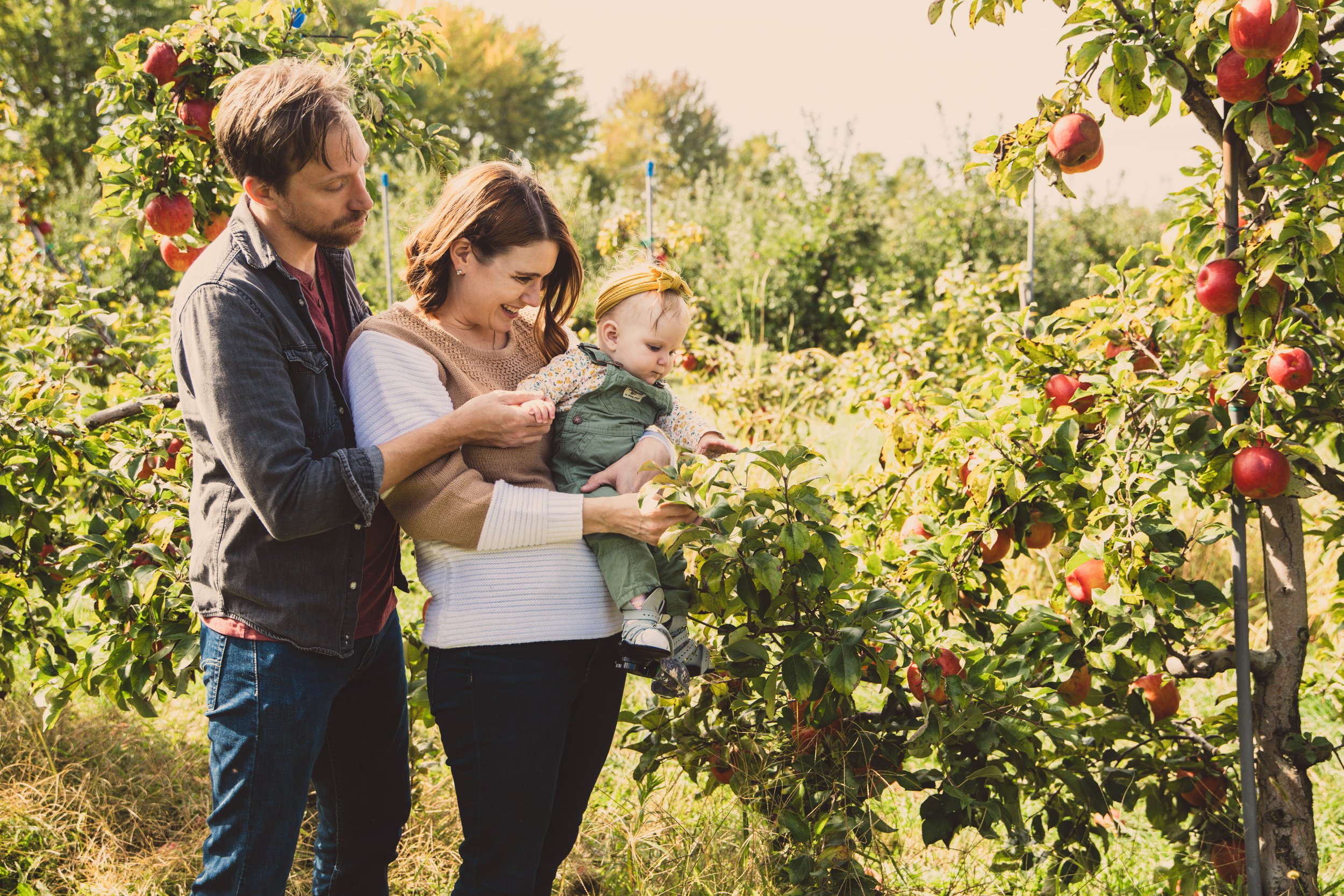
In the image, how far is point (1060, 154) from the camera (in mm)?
1852

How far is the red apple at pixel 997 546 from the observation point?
6.57 feet

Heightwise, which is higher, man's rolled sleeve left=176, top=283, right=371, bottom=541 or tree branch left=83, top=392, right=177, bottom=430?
tree branch left=83, top=392, right=177, bottom=430

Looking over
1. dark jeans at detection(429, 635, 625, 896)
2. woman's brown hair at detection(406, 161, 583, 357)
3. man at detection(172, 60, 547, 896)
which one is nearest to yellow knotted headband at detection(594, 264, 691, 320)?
woman's brown hair at detection(406, 161, 583, 357)

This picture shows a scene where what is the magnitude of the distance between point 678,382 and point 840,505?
4.62 metres

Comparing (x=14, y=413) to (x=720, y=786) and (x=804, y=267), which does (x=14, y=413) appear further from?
(x=804, y=267)

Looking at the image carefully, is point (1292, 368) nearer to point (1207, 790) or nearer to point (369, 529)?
point (1207, 790)

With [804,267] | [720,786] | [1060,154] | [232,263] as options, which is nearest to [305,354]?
[232,263]

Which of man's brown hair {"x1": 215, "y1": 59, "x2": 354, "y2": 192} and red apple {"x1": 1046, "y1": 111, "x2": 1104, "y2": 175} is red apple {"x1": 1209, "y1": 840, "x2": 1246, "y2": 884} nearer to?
red apple {"x1": 1046, "y1": 111, "x2": 1104, "y2": 175}

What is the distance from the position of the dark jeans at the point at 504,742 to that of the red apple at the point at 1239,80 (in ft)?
4.99

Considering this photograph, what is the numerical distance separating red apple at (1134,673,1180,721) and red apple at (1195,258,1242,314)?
0.84 m

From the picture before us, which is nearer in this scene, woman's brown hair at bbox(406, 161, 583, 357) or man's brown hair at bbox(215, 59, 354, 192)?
man's brown hair at bbox(215, 59, 354, 192)

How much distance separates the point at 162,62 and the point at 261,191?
1107 mm

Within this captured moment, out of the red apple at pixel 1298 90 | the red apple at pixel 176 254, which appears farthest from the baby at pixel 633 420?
the red apple at pixel 176 254

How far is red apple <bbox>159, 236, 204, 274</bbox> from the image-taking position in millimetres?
2477
